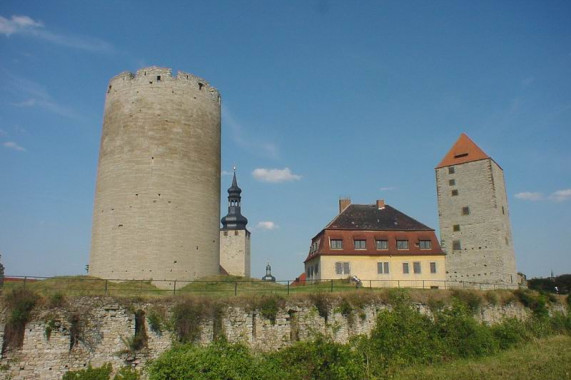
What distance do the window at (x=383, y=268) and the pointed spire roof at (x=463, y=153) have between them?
15398 mm

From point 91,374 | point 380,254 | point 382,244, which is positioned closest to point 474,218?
point 382,244

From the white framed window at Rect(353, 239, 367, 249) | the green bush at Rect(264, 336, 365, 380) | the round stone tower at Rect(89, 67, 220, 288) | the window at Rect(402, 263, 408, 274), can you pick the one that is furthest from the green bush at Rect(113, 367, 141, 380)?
the window at Rect(402, 263, 408, 274)

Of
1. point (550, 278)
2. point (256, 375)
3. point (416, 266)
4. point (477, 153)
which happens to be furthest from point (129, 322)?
point (550, 278)

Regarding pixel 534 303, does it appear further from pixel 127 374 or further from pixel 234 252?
pixel 234 252

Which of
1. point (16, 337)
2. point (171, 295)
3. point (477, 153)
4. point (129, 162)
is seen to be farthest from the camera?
point (477, 153)

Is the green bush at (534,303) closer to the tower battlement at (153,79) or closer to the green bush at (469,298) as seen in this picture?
the green bush at (469,298)

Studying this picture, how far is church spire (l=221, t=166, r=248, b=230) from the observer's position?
68.1 meters

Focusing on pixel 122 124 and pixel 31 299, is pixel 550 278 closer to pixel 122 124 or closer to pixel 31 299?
pixel 122 124

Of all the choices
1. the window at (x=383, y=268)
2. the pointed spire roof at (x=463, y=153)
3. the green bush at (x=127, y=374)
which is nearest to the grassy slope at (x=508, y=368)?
the green bush at (x=127, y=374)

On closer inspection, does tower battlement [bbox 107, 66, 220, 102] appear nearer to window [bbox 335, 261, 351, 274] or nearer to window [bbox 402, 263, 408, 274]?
window [bbox 335, 261, 351, 274]

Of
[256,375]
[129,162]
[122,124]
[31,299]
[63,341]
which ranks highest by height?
[122,124]

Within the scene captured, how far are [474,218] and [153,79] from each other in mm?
29946

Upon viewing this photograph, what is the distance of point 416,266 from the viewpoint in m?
35.1

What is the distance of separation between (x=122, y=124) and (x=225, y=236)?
4091cm
